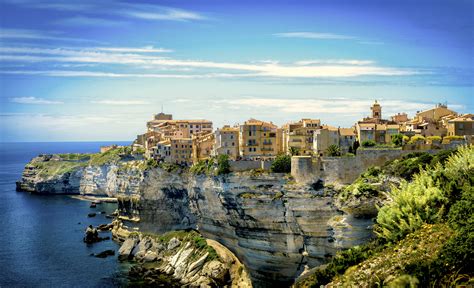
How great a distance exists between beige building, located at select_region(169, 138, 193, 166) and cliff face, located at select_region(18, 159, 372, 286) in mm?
2995

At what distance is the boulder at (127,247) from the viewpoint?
56.8 metres

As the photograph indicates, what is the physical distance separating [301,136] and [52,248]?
3071 centimetres

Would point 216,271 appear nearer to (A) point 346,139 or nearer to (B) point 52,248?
(A) point 346,139

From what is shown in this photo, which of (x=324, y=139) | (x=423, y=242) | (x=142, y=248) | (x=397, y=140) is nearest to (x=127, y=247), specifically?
(x=142, y=248)

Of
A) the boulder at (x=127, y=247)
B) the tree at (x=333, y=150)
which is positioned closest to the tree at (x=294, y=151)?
the tree at (x=333, y=150)

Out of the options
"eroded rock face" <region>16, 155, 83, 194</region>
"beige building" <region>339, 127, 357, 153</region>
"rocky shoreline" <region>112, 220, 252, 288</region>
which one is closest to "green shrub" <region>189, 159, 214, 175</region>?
"rocky shoreline" <region>112, 220, 252, 288</region>

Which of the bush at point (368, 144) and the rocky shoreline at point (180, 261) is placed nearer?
the rocky shoreline at point (180, 261)

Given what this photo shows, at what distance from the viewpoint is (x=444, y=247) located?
2242 cm

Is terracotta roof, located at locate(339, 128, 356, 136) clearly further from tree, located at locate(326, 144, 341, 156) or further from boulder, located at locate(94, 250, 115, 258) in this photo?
boulder, located at locate(94, 250, 115, 258)

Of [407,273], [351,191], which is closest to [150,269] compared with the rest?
[351,191]

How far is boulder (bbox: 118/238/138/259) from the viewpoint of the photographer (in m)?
56.8

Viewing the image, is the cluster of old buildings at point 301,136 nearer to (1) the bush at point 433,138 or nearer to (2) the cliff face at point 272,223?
(1) the bush at point 433,138

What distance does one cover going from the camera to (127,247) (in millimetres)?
57781

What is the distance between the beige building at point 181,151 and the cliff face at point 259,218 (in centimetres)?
300
